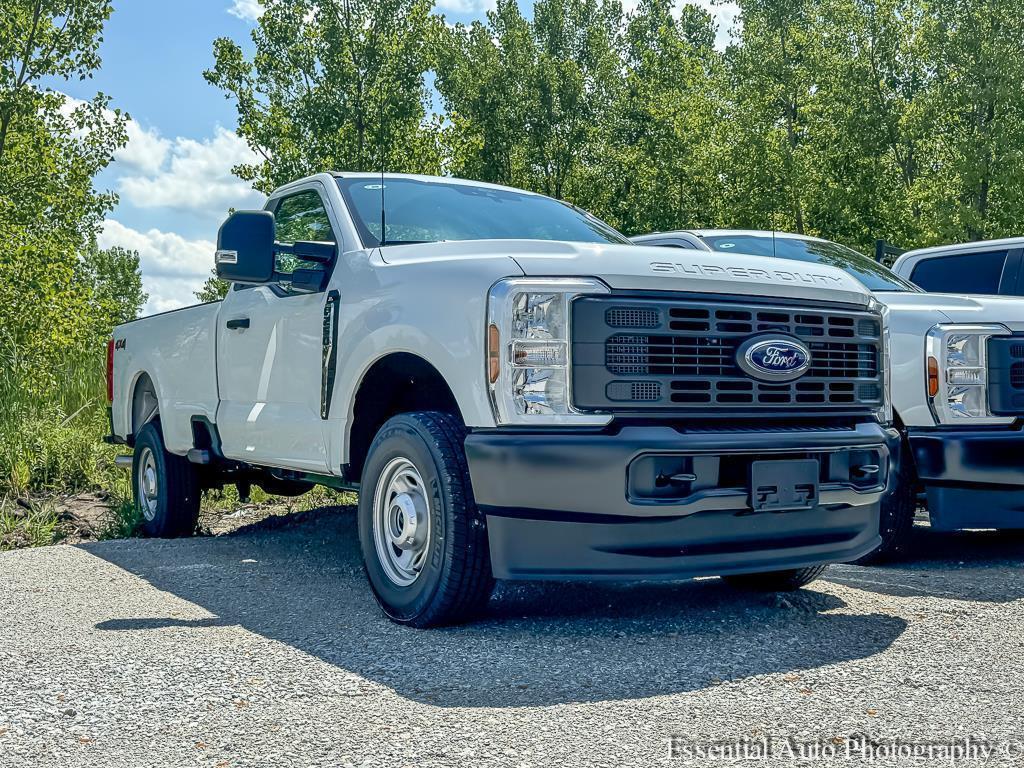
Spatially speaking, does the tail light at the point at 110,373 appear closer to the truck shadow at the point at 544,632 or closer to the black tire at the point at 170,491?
the black tire at the point at 170,491

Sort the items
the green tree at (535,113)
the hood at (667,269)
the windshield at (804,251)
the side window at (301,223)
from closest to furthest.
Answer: the hood at (667,269), the side window at (301,223), the windshield at (804,251), the green tree at (535,113)

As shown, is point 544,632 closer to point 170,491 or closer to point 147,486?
point 170,491

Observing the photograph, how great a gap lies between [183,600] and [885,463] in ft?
11.1

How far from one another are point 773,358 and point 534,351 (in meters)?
1.04

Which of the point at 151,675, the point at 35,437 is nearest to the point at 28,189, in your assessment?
the point at 35,437

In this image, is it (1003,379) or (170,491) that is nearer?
(1003,379)

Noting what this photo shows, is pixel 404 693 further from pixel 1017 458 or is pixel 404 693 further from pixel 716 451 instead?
pixel 1017 458

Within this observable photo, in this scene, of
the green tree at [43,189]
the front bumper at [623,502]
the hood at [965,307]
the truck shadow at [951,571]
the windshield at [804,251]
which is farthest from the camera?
the green tree at [43,189]

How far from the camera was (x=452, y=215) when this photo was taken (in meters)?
5.78

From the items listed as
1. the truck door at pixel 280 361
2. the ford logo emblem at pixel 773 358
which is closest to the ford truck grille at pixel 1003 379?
the ford logo emblem at pixel 773 358

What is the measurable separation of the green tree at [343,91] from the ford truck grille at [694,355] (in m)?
16.1

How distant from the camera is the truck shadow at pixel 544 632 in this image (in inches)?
151

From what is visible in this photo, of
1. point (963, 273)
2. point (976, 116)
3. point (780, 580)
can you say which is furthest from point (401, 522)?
point (976, 116)

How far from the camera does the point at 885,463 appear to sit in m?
4.86
